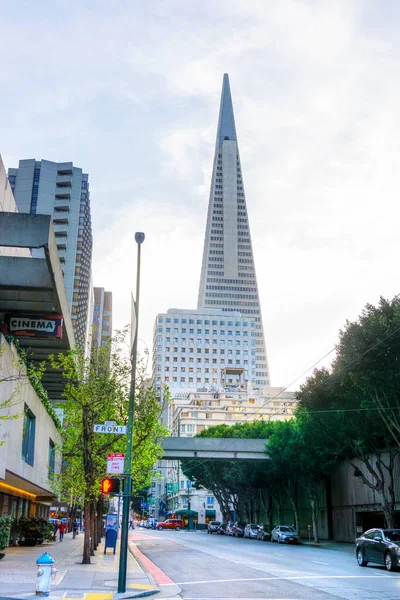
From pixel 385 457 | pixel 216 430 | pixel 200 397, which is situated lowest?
pixel 385 457

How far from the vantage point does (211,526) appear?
83.3 metres

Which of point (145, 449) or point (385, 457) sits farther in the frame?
point (385, 457)

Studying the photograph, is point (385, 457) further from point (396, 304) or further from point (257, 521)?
point (257, 521)

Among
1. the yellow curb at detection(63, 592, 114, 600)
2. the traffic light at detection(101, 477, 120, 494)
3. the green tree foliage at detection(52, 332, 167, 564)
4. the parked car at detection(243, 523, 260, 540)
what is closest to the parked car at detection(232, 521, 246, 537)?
the parked car at detection(243, 523, 260, 540)

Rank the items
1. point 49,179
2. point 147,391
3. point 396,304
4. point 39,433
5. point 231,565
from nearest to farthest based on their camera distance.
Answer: point 231,565, point 147,391, point 396,304, point 39,433, point 49,179

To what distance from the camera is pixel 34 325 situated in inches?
1047

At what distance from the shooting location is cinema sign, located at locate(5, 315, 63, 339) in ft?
85.8

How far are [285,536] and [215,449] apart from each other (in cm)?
1295

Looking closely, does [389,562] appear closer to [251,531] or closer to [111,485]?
[111,485]

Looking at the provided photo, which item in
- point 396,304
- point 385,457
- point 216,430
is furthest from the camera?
point 216,430

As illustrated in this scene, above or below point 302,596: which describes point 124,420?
above

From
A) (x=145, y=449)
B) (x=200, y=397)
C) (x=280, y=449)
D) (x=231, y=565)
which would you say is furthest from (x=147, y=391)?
(x=200, y=397)

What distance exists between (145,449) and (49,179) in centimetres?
8910

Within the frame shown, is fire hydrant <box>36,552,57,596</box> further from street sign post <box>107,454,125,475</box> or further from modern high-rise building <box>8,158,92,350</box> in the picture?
modern high-rise building <box>8,158,92,350</box>
